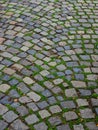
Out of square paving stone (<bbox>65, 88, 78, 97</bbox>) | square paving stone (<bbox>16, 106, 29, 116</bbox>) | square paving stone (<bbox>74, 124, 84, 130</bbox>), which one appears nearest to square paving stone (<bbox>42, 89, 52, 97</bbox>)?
square paving stone (<bbox>65, 88, 78, 97</bbox>)

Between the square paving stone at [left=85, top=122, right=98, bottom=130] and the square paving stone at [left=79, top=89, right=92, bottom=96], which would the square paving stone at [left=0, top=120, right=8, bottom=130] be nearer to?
the square paving stone at [left=85, top=122, right=98, bottom=130]

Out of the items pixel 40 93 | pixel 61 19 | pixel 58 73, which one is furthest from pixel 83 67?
pixel 61 19

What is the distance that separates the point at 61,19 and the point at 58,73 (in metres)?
2.32

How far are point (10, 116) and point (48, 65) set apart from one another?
147 centimetres

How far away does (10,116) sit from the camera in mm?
3984

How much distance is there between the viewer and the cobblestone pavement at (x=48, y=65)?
400cm

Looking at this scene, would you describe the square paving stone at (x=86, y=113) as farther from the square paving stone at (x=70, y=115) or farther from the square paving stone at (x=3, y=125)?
the square paving stone at (x=3, y=125)

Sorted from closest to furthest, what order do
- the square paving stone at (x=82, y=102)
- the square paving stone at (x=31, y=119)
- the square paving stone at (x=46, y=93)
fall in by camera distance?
the square paving stone at (x=31, y=119) → the square paving stone at (x=82, y=102) → the square paving stone at (x=46, y=93)

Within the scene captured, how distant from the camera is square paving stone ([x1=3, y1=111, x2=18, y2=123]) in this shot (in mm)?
3936

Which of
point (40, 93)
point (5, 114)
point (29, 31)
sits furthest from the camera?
point (29, 31)

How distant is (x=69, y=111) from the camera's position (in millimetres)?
4098

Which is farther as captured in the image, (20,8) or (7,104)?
(20,8)

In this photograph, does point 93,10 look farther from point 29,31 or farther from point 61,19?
point 29,31

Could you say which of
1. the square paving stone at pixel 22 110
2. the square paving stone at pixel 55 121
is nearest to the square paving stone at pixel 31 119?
the square paving stone at pixel 22 110
